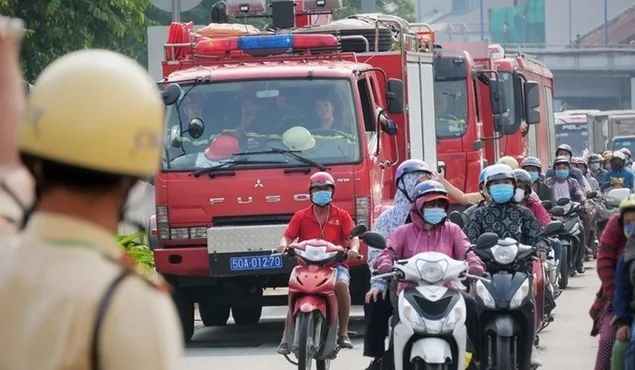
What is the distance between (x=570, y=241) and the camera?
20.6 m

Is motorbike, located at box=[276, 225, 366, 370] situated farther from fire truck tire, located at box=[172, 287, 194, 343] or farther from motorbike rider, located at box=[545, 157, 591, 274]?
motorbike rider, located at box=[545, 157, 591, 274]

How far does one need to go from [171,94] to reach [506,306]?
4757 mm

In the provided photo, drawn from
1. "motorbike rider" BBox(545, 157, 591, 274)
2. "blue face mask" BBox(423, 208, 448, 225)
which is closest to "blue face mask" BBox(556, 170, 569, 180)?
"motorbike rider" BBox(545, 157, 591, 274)

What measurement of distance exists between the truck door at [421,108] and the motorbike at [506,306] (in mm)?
6111

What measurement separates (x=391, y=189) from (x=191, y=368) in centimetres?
355

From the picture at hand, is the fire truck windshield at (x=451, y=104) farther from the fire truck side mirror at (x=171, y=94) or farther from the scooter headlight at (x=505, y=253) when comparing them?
the scooter headlight at (x=505, y=253)

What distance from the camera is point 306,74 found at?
14773 mm

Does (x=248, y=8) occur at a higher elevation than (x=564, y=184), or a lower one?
higher

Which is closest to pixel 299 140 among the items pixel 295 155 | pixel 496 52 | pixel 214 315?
pixel 295 155

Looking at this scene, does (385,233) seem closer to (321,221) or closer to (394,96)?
(321,221)

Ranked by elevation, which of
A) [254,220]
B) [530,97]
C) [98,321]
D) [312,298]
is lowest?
[312,298]

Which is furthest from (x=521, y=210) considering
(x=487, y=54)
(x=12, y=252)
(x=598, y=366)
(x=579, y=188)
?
(x=487, y=54)

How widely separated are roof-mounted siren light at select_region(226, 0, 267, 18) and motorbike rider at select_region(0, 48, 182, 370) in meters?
16.8

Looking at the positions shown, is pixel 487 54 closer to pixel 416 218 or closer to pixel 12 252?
pixel 416 218
